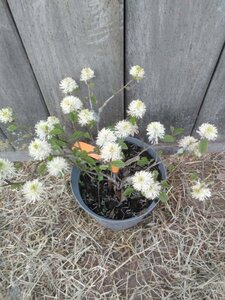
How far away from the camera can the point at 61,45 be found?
29.7 inches

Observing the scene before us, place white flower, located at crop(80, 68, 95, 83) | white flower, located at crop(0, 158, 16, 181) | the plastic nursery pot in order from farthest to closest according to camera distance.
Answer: the plastic nursery pot, white flower, located at crop(80, 68, 95, 83), white flower, located at crop(0, 158, 16, 181)

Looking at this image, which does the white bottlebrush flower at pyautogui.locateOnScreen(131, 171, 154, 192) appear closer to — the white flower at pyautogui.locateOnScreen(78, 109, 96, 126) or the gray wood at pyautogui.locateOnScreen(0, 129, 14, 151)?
the white flower at pyautogui.locateOnScreen(78, 109, 96, 126)

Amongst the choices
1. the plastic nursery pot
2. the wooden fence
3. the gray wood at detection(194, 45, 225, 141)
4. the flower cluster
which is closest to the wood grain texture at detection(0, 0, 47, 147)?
the wooden fence

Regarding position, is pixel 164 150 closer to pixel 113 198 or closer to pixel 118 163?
pixel 113 198

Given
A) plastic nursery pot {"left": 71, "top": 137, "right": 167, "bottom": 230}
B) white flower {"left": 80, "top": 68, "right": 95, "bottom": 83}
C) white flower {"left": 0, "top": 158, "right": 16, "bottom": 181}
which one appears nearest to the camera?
white flower {"left": 0, "top": 158, "right": 16, "bottom": 181}

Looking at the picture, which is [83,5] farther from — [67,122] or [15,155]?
[15,155]

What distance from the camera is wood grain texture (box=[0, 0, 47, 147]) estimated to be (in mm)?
722

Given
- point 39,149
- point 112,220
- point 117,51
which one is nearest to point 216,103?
point 117,51

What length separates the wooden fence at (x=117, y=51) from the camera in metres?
0.68

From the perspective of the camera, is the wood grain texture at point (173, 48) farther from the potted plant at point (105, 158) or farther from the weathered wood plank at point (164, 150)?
the weathered wood plank at point (164, 150)

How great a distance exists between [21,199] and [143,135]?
1.58ft

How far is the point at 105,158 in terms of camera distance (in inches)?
27.1

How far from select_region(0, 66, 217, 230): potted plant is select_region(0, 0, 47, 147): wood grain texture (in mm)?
117

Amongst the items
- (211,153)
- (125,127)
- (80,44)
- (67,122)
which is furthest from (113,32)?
(211,153)
